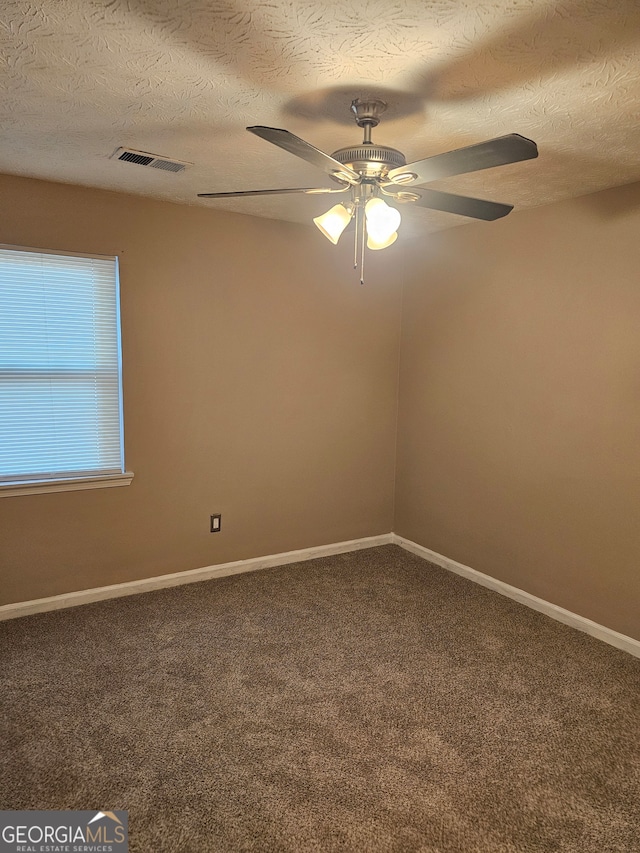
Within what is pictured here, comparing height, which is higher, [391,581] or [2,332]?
[2,332]

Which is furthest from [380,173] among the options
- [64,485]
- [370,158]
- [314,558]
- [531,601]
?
[314,558]

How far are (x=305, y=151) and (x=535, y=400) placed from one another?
88.4 inches

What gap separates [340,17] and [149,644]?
9.30 feet

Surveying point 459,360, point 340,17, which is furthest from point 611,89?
point 459,360

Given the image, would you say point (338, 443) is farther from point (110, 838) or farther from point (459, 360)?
point (110, 838)

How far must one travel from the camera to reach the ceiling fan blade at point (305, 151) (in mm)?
1594

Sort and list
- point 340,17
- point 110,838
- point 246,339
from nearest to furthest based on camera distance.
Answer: point 340,17
point 110,838
point 246,339

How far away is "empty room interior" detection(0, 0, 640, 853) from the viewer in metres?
1.78

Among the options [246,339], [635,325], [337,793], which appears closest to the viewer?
[337,793]

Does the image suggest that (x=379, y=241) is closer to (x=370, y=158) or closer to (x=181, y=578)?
(x=370, y=158)

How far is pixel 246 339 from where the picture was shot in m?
3.75

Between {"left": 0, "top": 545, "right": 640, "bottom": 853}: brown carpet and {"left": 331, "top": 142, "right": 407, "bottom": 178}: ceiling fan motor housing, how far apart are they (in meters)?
2.20

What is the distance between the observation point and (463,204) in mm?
2201

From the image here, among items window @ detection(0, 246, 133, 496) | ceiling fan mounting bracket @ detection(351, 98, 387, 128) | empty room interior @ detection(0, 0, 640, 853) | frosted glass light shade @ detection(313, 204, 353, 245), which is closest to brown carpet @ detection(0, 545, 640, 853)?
empty room interior @ detection(0, 0, 640, 853)
